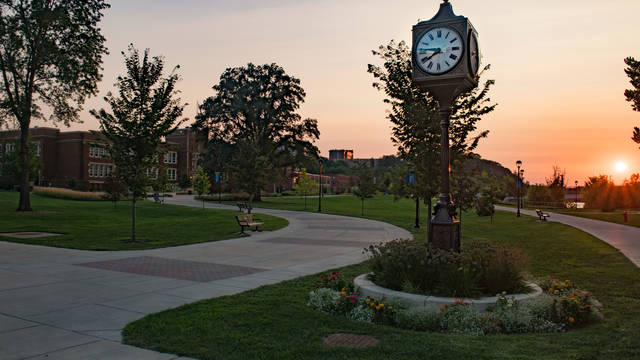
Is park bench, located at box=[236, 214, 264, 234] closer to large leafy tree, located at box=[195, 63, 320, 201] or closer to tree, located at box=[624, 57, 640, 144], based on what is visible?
tree, located at box=[624, 57, 640, 144]

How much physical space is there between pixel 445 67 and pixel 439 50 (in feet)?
1.10

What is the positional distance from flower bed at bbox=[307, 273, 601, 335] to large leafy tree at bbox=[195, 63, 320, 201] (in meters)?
46.6

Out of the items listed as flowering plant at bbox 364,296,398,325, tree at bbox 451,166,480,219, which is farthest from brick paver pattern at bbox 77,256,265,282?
tree at bbox 451,166,480,219

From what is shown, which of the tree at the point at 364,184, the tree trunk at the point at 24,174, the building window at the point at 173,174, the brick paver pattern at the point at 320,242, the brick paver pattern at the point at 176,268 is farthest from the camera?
the building window at the point at 173,174

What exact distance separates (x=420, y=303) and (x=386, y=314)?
548 mm

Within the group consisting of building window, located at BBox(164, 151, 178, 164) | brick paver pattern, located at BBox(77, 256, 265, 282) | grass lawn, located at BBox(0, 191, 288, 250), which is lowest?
grass lawn, located at BBox(0, 191, 288, 250)

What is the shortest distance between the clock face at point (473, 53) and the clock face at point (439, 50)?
273 millimetres

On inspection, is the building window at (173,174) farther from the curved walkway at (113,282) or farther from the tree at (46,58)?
the curved walkway at (113,282)

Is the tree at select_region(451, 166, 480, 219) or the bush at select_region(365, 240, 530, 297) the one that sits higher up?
the tree at select_region(451, 166, 480, 219)

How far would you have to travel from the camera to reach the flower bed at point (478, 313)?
649 cm

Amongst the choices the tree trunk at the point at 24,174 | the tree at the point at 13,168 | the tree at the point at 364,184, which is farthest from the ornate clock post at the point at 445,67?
the tree at the point at 13,168

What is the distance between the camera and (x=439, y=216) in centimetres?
816

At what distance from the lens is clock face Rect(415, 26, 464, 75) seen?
27.1ft

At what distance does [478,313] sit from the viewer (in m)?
6.68
